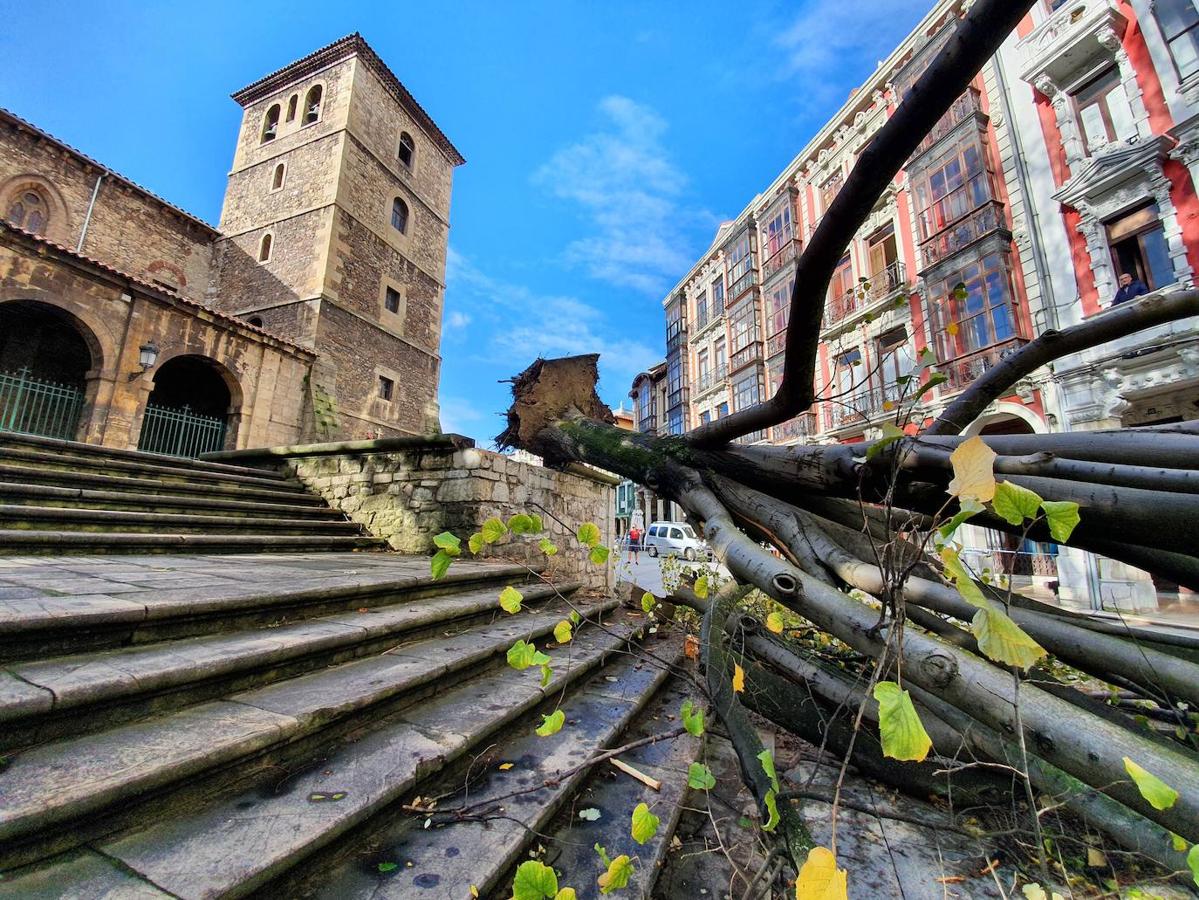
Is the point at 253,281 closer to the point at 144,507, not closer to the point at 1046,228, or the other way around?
the point at 144,507

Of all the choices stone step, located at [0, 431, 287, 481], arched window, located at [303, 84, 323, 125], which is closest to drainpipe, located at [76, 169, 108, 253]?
arched window, located at [303, 84, 323, 125]

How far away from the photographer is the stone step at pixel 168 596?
1.69 metres

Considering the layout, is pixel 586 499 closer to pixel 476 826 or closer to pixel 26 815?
pixel 476 826

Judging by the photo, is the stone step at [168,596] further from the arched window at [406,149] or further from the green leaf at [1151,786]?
the arched window at [406,149]

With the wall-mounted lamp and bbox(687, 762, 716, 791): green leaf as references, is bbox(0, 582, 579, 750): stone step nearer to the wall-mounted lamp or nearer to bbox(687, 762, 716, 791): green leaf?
bbox(687, 762, 716, 791): green leaf

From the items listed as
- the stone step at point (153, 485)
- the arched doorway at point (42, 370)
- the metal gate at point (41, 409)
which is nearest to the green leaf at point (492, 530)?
the stone step at point (153, 485)

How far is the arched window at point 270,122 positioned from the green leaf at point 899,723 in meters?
23.4

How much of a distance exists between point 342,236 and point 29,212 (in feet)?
22.9

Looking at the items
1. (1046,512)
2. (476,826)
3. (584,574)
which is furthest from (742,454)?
(584,574)

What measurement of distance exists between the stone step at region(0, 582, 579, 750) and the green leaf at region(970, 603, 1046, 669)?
2.25 meters

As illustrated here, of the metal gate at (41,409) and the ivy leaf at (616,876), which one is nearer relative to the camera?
the ivy leaf at (616,876)

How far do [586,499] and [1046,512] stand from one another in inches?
230

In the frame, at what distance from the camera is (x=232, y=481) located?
231 inches

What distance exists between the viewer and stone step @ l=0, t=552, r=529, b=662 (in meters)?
1.69
